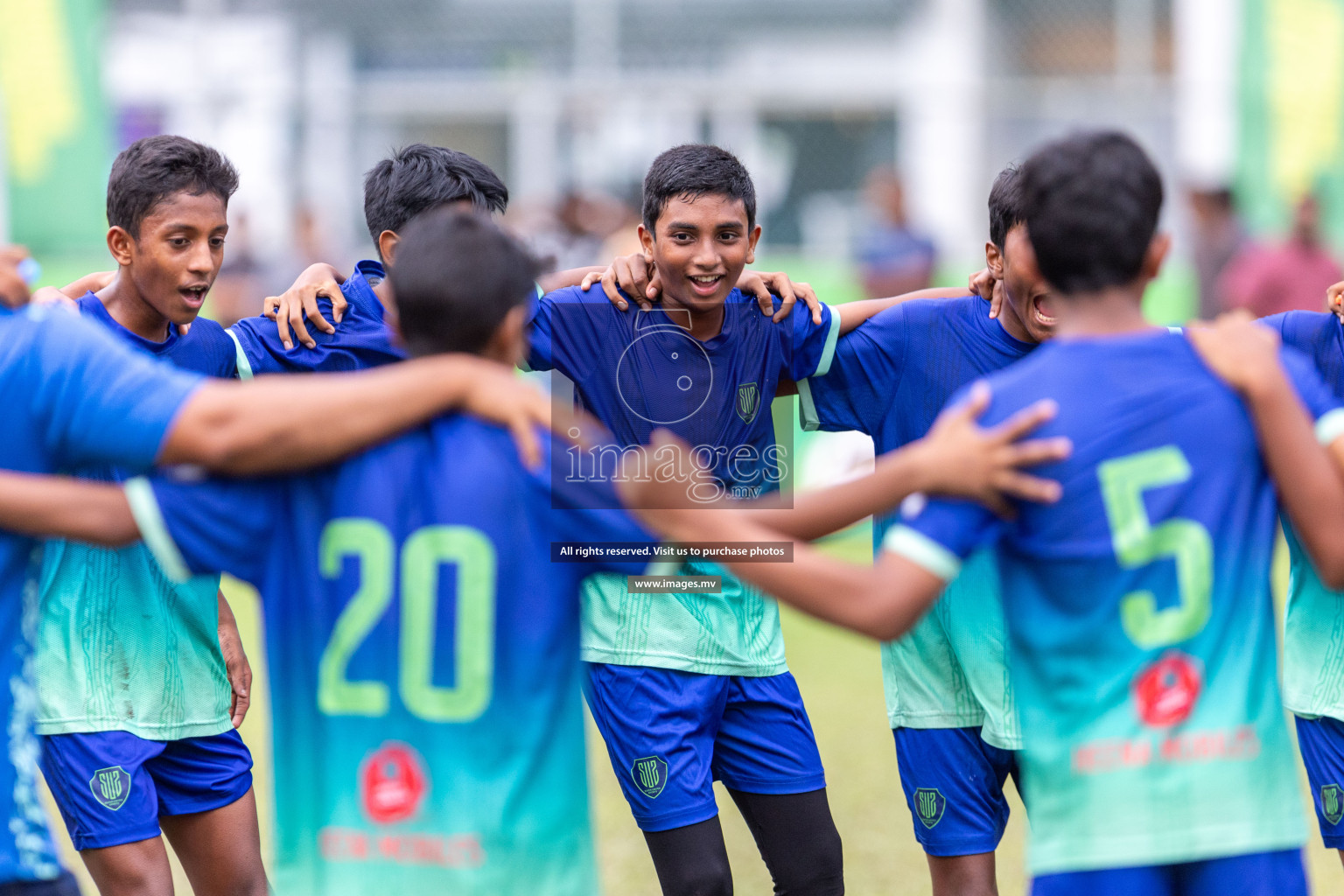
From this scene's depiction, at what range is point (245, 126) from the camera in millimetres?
12406

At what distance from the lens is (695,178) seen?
12.6 ft

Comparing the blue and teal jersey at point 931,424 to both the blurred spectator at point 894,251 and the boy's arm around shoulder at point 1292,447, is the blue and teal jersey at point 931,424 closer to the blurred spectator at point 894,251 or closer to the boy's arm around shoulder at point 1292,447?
the boy's arm around shoulder at point 1292,447

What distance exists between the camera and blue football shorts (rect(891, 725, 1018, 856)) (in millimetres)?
3627

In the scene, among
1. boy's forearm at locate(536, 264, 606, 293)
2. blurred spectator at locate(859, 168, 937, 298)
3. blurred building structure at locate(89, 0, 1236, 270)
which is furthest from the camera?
blurred building structure at locate(89, 0, 1236, 270)

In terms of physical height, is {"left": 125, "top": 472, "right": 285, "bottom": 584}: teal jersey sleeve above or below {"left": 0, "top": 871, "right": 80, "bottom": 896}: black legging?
above

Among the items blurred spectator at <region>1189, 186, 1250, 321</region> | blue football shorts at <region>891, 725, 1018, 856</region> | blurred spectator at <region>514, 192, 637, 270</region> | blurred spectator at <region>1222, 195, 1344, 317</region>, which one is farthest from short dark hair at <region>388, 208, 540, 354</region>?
blurred spectator at <region>1189, 186, 1250, 321</region>

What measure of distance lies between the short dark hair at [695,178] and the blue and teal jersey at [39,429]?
1789 mm

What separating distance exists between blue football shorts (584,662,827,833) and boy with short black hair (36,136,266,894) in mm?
940

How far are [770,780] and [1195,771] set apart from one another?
1515 mm

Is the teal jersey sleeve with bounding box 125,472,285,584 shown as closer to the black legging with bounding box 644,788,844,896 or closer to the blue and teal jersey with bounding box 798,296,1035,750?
the black legging with bounding box 644,788,844,896

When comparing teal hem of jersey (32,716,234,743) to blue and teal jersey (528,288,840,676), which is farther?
blue and teal jersey (528,288,840,676)

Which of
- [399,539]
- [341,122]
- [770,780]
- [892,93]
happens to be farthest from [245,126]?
[399,539]

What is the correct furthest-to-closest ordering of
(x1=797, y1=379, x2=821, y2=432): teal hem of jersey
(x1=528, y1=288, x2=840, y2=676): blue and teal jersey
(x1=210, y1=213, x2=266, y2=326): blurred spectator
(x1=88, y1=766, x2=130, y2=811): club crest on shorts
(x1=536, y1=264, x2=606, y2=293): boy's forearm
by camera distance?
(x1=210, y1=213, x2=266, y2=326): blurred spectator, (x1=536, y1=264, x2=606, y2=293): boy's forearm, (x1=797, y1=379, x2=821, y2=432): teal hem of jersey, (x1=528, y1=288, x2=840, y2=676): blue and teal jersey, (x1=88, y1=766, x2=130, y2=811): club crest on shorts

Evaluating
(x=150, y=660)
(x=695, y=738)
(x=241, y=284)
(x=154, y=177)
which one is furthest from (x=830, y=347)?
(x=241, y=284)
